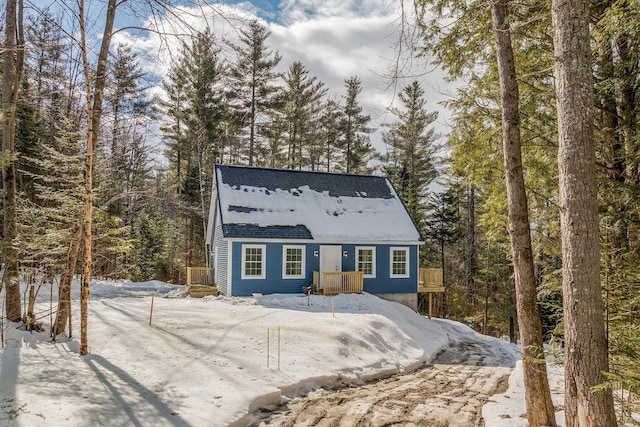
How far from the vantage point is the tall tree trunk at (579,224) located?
11.1 ft

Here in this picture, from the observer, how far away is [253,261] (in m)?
15.8

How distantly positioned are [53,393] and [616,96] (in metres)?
9.65

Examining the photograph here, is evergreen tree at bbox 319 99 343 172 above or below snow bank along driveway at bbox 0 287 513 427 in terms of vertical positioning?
above

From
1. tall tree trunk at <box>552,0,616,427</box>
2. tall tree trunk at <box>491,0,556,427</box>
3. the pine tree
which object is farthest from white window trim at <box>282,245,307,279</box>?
tall tree trunk at <box>552,0,616,427</box>

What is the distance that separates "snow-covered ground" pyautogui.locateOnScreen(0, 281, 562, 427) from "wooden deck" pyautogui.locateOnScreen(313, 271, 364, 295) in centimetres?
210

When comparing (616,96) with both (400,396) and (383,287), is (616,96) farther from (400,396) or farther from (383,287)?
(383,287)

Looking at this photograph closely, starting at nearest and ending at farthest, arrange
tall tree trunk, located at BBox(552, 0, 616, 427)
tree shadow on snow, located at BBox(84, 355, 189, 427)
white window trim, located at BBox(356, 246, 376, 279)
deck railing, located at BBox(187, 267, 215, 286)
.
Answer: tall tree trunk, located at BBox(552, 0, 616, 427) → tree shadow on snow, located at BBox(84, 355, 189, 427) → white window trim, located at BBox(356, 246, 376, 279) → deck railing, located at BBox(187, 267, 215, 286)

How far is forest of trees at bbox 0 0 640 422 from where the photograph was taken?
19.9ft

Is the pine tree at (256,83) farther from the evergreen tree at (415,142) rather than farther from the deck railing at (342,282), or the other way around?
the deck railing at (342,282)

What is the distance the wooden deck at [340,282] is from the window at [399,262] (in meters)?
2.15

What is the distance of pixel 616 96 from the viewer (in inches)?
256

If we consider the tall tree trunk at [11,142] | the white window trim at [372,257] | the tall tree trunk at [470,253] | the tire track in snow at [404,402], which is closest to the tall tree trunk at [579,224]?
the tire track in snow at [404,402]

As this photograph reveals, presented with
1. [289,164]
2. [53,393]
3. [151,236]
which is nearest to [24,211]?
[53,393]

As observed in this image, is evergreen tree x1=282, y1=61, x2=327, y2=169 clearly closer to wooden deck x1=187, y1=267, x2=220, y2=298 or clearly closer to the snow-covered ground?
wooden deck x1=187, y1=267, x2=220, y2=298
